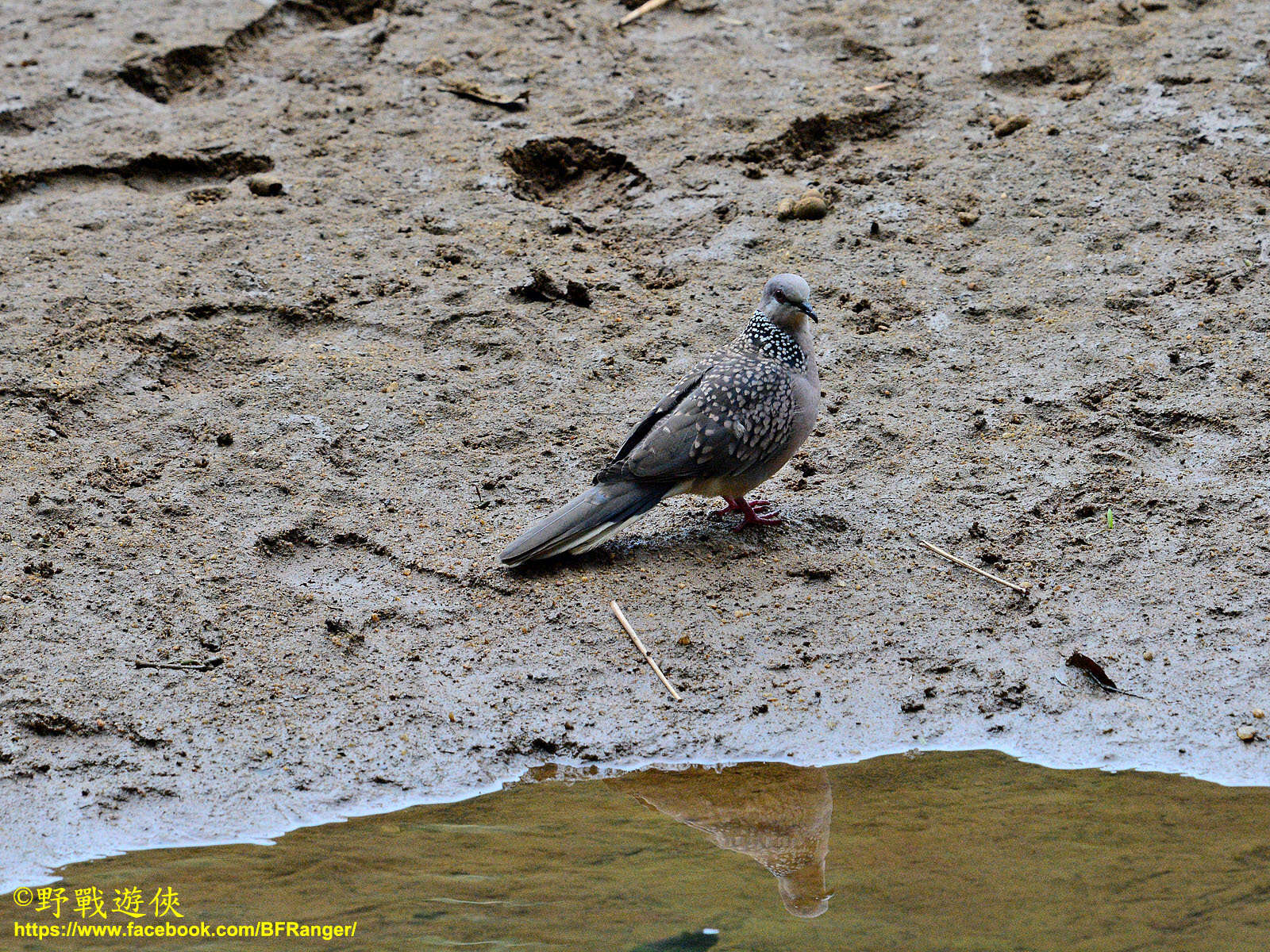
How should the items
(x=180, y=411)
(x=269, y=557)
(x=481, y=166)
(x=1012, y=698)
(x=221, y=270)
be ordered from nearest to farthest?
(x=1012, y=698) → (x=269, y=557) → (x=180, y=411) → (x=221, y=270) → (x=481, y=166)

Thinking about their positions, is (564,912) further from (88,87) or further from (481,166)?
(88,87)

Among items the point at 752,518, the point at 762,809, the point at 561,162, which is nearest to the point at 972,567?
the point at 752,518

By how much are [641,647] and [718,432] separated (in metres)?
0.81

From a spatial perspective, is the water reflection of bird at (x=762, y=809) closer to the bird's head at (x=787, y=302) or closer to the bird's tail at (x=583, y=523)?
the bird's tail at (x=583, y=523)

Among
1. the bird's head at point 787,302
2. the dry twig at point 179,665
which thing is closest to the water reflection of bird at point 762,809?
the dry twig at point 179,665

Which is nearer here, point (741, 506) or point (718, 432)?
point (718, 432)

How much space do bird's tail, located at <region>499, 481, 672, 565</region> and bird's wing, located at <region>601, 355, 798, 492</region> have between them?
0.07 m

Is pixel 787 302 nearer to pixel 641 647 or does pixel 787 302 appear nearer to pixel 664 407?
pixel 664 407

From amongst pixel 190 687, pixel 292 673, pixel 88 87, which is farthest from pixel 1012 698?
pixel 88 87

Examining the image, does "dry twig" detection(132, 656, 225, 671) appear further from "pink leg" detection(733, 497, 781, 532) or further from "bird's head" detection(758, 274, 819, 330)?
"bird's head" detection(758, 274, 819, 330)

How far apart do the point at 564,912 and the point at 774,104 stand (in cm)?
489

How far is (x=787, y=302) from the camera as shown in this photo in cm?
467

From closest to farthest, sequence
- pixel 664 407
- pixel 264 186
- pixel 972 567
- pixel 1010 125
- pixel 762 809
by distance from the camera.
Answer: pixel 762 809 → pixel 972 567 → pixel 664 407 → pixel 264 186 → pixel 1010 125

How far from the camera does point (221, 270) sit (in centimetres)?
583
